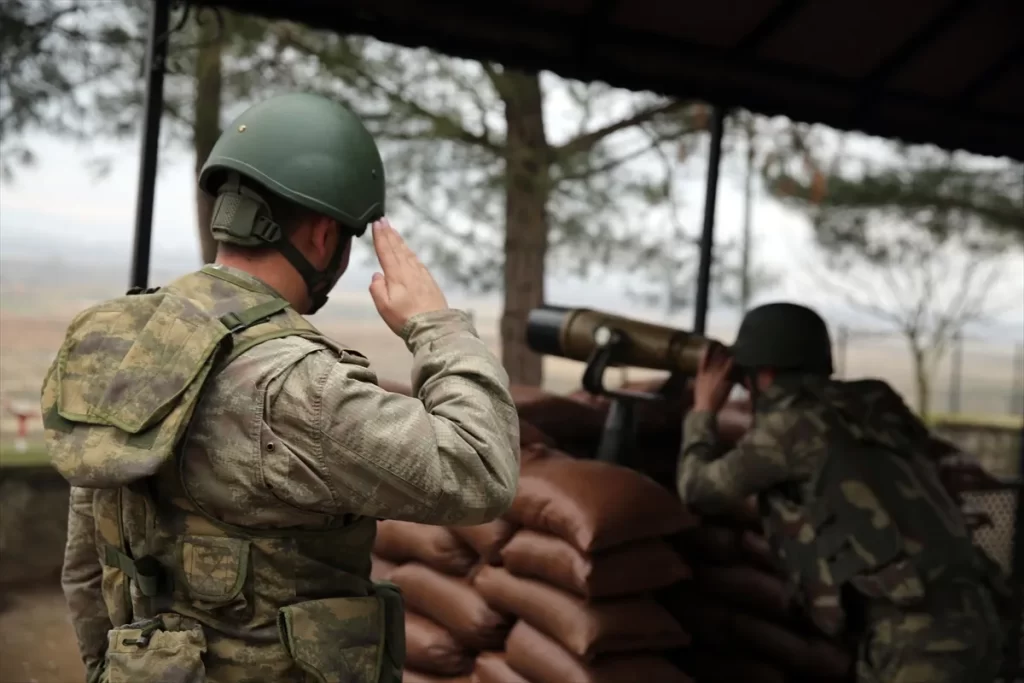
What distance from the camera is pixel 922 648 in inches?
103

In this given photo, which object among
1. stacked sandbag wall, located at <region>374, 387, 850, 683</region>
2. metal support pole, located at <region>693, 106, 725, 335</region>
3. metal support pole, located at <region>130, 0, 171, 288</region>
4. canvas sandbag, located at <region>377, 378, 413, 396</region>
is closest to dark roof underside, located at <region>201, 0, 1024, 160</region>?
metal support pole, located at <region>130, 0, 171, 288</region>

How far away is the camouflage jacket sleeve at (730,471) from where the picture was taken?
2.77 m

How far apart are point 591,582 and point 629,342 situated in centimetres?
81

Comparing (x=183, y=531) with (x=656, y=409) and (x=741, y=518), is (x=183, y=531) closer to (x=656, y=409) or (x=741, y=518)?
(x=656, y=409)

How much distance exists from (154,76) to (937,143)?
3.23m

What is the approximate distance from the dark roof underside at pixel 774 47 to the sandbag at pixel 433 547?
1571 millimetres

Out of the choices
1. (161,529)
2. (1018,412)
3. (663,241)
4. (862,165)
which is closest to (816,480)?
(161,529)

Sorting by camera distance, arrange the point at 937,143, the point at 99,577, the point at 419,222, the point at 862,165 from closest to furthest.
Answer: the point at 99,577 → the point at 937,143 → the point at 419,222 → the point at 862,165

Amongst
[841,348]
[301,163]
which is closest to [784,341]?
[301,163]

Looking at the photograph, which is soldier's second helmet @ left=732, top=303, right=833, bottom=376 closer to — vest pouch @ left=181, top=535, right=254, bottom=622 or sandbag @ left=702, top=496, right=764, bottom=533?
sandbag @ left=702, top=496, right=764, bottom=533

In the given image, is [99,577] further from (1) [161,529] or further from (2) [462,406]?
(2) [462,406]

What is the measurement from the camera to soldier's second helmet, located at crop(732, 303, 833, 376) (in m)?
2.90

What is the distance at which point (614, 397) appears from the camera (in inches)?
122

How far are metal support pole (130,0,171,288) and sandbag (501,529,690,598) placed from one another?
1.34m
